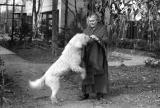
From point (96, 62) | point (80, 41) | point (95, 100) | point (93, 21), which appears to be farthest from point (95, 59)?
point (95, 100)

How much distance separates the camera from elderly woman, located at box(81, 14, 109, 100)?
21.3 ft

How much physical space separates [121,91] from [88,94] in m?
1.22

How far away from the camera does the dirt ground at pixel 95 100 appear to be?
652cm

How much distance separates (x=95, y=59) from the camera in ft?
21.4

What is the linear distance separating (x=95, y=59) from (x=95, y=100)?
35.0 inches

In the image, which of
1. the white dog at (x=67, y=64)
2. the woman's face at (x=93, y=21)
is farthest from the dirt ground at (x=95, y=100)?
the woman's face at (x=93, y=21)

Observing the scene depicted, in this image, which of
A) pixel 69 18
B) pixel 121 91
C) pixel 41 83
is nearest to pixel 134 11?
pixel 41 83

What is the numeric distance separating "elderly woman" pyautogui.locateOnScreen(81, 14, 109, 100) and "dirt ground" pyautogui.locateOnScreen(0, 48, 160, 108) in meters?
0.29

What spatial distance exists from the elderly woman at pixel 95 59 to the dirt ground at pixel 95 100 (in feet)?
0.95

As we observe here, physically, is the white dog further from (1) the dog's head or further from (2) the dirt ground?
(2) the dirt ground

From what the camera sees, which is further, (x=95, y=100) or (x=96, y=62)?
(x=95, y=100)

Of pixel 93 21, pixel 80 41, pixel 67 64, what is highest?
pixel 93 21

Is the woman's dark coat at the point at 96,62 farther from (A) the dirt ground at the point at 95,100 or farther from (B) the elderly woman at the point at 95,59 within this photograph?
(A) the dirt ground at the point at 95,100

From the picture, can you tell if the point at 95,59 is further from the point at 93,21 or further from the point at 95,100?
the point at 95,100
